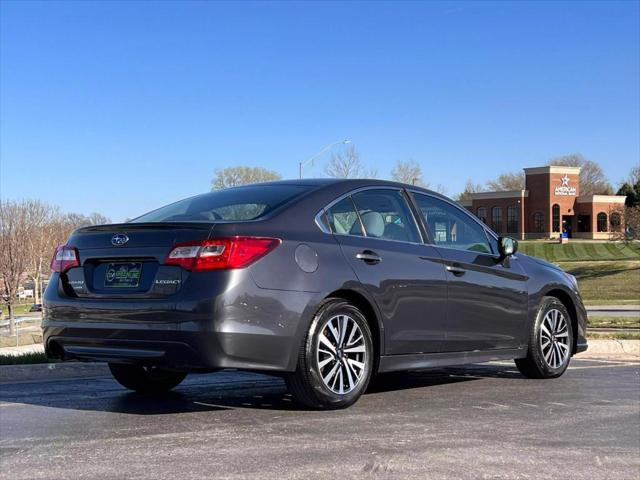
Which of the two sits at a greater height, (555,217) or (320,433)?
(555,217)

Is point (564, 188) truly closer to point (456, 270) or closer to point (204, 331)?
point (456, 270)

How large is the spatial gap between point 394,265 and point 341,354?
0.84 m

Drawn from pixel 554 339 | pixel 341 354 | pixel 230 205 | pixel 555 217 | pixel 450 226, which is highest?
pixel 555 217

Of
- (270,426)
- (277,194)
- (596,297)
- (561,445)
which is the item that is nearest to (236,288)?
(270,426)

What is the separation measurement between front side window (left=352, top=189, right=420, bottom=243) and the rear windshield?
49 centimetres

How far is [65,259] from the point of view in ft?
17.2

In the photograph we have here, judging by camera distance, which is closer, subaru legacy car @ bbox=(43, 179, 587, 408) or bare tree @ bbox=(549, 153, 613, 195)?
subaru legacy car @ bbox=(43, 179, 587, 408)

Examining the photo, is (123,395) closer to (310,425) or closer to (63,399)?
(63,399)

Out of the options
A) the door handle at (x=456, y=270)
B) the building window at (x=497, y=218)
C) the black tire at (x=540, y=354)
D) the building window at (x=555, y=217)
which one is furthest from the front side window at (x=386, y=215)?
the building window at (x=497, y=218)

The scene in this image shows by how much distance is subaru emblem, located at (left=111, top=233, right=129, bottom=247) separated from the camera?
4914mm

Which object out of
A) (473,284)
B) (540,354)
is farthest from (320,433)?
(540,354)

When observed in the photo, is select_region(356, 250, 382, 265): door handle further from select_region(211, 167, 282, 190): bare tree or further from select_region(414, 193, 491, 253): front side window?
select_region(211, 167, 282, 190): bare tree

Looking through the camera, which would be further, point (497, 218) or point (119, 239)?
point (497, 218)

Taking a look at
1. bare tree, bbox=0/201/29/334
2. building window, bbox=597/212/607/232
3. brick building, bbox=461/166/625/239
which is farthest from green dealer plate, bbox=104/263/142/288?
building window, bbox=597/212/607/232
